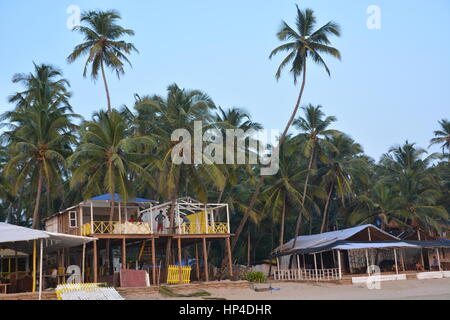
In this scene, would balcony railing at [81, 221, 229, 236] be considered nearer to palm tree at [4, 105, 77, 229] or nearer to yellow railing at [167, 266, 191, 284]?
yellow railing at [167, 266, 191, 284]

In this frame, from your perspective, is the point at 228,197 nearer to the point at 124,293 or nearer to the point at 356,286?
the point at 356,286

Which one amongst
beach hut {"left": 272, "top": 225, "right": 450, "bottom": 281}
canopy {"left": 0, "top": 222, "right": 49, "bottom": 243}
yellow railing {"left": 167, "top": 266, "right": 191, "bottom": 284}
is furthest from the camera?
beach hut {"left": 272, "top": 225, "right": 450, "bottom": 281}

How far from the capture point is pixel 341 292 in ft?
86.8

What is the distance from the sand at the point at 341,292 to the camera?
23859 millimetres

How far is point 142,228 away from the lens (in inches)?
1106

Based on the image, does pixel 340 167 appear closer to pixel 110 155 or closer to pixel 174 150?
pixel 174 150

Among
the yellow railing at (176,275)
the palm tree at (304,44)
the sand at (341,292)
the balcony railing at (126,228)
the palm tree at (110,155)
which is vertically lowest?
the sand at (341,292)

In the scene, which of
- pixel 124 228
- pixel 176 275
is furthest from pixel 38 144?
pixel 176 275

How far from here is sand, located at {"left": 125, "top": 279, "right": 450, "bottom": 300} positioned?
2386 cm

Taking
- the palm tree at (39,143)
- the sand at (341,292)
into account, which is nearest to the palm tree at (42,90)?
the palm tree at (39,143)

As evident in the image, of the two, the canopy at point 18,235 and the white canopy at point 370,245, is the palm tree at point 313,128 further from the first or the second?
the canopy at point 18,235

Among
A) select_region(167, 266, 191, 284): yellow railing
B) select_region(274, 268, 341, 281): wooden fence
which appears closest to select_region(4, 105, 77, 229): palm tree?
select_region(167, 266, 191, 284): yellow railing

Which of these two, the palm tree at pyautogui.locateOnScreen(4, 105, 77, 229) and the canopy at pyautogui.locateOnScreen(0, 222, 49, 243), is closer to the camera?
the canopy at pyautogui.locateOnScreen(0, 222, 49, 243)

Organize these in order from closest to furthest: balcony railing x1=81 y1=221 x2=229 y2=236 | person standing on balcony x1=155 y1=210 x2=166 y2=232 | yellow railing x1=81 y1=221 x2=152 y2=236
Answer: balcony railing x1=81 y1=221 x2=229 y2=236
yellow railing x1=81 y1=221 x2=152 y2=236
person standing on balcony x1=155 y1=210 x2=166 y2=232
